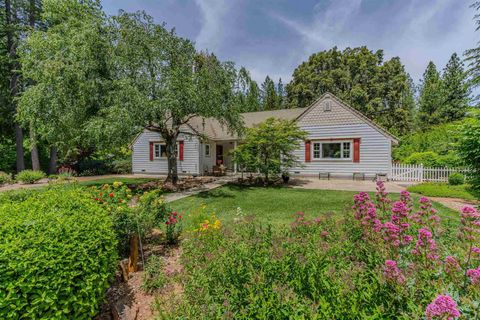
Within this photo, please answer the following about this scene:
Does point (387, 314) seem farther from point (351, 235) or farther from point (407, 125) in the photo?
point (407, 125)

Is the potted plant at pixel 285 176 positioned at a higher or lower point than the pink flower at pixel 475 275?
lower

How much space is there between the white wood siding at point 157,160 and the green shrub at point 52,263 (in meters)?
14.8

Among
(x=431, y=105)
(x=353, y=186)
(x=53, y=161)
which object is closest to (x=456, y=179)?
(x=353, y=186)

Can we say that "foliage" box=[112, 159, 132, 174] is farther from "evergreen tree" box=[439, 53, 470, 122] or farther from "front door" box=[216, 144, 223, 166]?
"evergreen tree" box=[439, 53, 470, 122]

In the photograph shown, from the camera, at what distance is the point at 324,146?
15.8 meters

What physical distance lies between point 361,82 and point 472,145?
2645 cm

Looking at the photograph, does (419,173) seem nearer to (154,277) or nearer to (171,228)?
(171,228)

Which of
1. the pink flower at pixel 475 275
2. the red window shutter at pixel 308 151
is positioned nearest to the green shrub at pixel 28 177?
the red window shutter at pixel 308 151

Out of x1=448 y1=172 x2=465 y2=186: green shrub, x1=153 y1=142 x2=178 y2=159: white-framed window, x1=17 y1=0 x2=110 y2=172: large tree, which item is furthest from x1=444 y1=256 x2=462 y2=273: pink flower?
x1=153 y1=142 x2=178 y2=159: white-framed window

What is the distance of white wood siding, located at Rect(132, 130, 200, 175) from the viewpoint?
17422 millimetres

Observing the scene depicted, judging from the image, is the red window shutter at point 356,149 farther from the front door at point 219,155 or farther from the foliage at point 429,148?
the front door at point 219,155

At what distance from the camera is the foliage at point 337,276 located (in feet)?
5.90

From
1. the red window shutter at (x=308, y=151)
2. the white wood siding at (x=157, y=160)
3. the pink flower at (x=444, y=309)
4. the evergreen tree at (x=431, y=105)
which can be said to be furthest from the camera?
the evergreen tree at (x=431, y=105)

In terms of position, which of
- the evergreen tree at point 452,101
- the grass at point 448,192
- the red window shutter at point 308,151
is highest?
the evergreen tree at point 452,101
